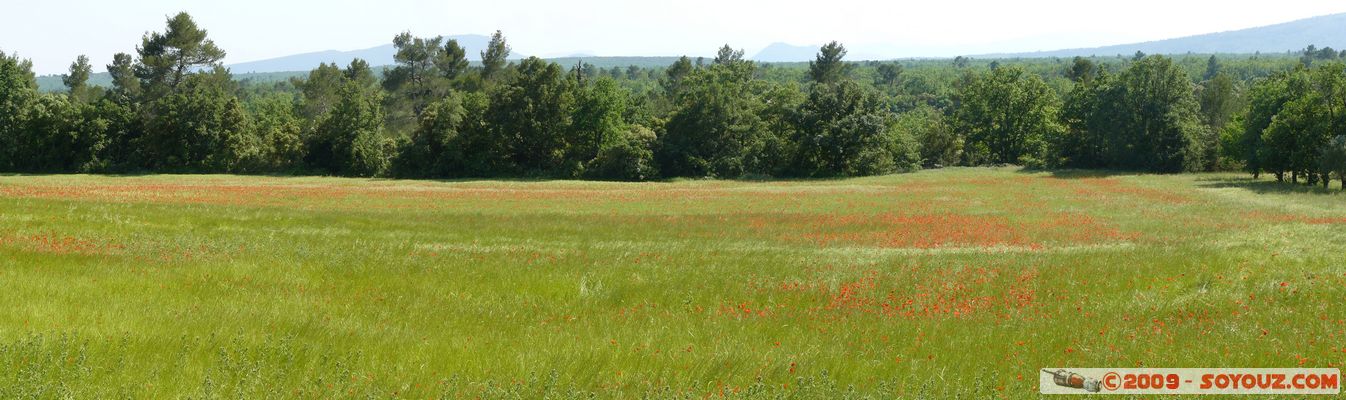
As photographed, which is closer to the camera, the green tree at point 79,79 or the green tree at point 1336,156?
the green tree at point 1336,156

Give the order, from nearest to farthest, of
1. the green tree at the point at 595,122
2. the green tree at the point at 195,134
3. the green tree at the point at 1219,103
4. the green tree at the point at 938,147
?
the green tree at the point at 195,134 < the green tree at the point at 595,122 < the green tree at the point at 1219,103 < the green tree at the point at 938,147

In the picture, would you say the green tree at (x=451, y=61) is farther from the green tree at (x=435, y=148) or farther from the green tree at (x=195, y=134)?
the green tree at (x=195, y=134)

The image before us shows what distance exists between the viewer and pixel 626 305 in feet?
46.0

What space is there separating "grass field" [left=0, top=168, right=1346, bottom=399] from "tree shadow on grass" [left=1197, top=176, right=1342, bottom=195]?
2614 cm

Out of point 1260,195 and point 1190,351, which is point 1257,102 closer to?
point 1260,195

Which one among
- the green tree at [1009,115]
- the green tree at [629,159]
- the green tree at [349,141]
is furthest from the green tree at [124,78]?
the green tree at [1009,115]

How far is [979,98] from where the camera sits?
10150cm

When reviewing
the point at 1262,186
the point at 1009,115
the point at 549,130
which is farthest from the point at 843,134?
the point at 1262,186

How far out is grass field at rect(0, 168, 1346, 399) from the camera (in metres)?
8.11

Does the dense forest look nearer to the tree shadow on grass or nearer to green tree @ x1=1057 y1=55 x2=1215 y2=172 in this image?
green tree @ x1=1057 y1=55 x2=1215 y2=172

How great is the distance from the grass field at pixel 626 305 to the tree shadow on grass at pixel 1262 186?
→ 2614 centimetres

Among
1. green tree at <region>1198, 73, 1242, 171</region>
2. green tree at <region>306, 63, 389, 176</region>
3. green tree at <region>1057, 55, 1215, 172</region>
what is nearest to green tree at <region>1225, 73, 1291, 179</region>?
green tree at <region>1057, 55, 1215, 172</region>

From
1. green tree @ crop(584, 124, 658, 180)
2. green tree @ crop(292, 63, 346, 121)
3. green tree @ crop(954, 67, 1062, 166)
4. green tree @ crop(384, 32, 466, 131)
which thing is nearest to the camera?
green tree @ crop(584, 124, 658, 180)

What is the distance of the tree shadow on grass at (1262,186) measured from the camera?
51.6m
